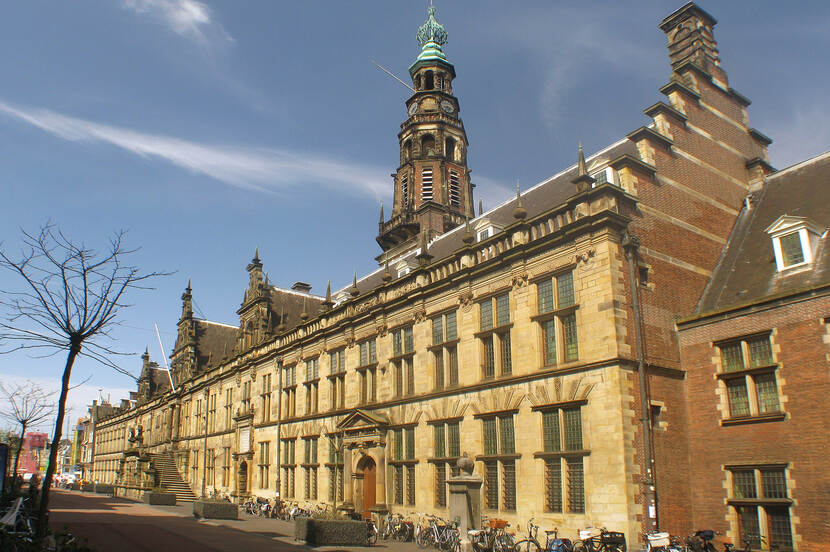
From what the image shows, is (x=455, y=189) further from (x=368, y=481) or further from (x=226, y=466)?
(x=368, y=481)

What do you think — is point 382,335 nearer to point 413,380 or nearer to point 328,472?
point 413,380

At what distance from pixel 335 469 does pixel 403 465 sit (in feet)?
20.4

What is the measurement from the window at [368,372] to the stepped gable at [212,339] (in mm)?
34020

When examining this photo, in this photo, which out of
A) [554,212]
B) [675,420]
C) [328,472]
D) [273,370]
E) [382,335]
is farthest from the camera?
[273,370]

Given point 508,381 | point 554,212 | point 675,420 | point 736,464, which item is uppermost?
point 554,212

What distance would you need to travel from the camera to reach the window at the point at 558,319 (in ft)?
66.9

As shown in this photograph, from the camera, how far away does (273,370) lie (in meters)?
40.9

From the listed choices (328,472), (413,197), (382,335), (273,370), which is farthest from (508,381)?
(413,197)

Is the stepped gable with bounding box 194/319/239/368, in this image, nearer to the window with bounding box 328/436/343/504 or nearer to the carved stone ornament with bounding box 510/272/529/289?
the window with bounding box 328/436/343/504

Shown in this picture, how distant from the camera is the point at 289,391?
38.3m

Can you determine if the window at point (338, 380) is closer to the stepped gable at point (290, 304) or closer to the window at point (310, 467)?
the window at point (310, 467)

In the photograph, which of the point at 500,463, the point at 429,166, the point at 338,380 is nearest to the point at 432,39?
the point at 429,166

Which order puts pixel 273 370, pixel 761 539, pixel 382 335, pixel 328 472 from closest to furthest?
pixel 761 539 < pixel 382 335 < pixel 328 472 < pixel 273 370

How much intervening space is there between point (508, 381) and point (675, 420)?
540cm
